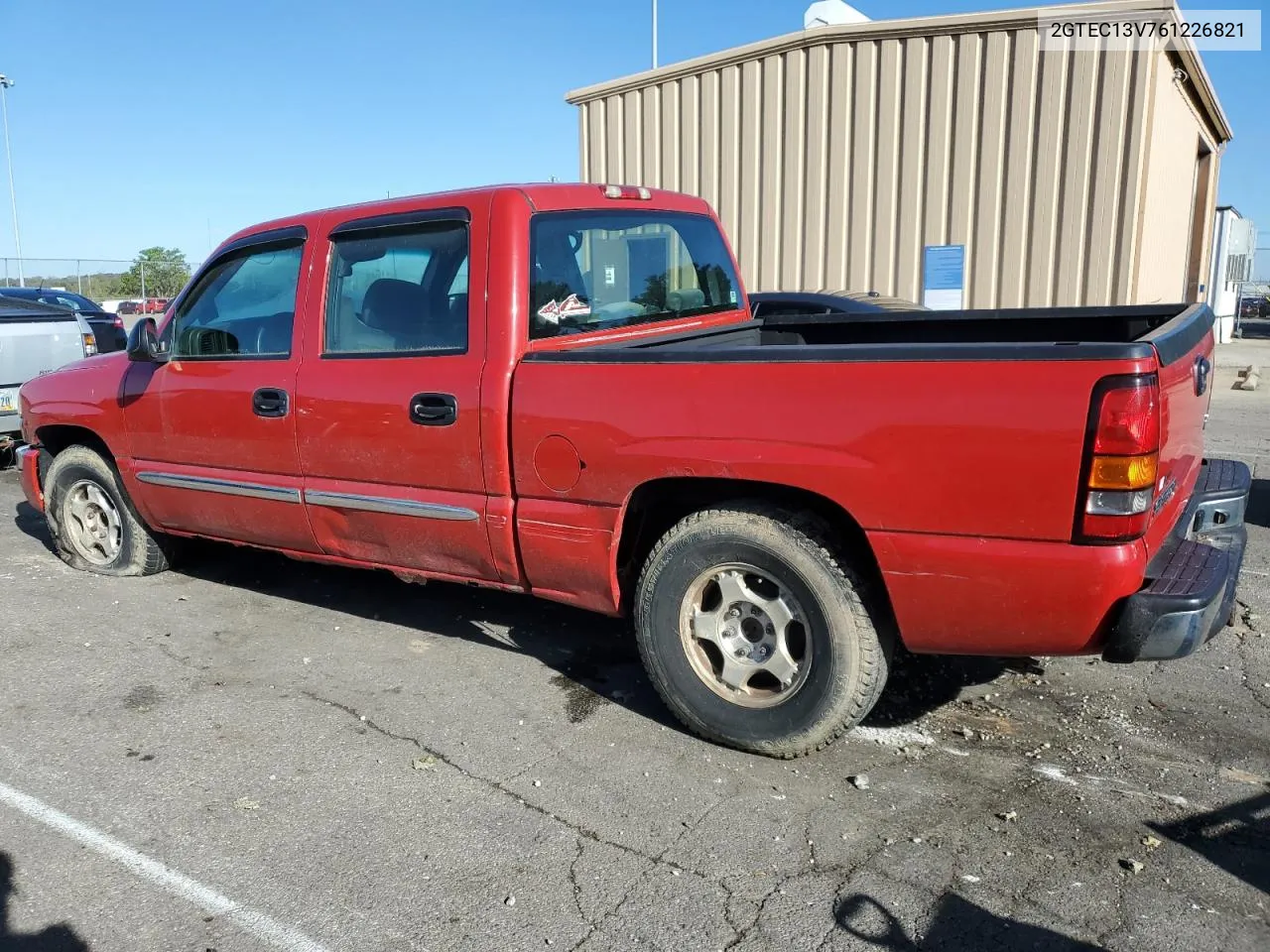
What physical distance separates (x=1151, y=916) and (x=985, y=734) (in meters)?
1.07

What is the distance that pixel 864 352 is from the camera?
2971 millimetres

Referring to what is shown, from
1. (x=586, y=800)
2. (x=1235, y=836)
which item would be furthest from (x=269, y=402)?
(x=1235, y=836)

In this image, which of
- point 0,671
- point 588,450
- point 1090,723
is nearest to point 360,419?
point 588,450

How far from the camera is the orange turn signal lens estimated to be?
106 inches

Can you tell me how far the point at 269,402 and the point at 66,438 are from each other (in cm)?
211

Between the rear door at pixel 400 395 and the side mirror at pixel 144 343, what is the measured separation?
1.07 m

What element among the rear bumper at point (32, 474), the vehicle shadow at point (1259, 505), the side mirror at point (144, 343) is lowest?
the vehicle shadow at point (1259, 505)

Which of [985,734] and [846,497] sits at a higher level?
[846,497]

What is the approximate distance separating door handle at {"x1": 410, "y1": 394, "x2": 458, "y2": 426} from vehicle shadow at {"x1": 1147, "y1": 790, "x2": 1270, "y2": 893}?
107 inches

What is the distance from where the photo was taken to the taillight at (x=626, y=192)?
4.30 m

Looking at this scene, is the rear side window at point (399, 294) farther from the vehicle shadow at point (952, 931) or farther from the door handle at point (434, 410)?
the vehicle shadow at point (952, 931)

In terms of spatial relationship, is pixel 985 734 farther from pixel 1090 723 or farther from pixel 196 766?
pixel 196 766

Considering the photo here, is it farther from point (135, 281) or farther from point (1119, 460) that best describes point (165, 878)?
point (135, 281)

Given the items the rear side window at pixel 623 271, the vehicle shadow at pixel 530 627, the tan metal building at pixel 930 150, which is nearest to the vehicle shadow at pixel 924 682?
the vehicle shadow at pixel 530 627
